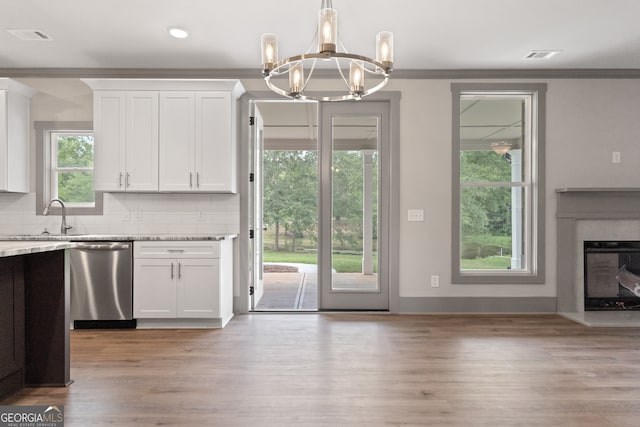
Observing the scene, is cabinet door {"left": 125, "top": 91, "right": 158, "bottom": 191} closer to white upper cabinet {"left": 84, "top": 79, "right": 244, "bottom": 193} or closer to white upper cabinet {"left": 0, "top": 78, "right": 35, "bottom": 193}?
white upper cabinet {"left": 84, "top": 79, "right": 244, "bottom": 193}

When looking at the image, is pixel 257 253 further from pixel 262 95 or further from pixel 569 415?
pixel 569 415

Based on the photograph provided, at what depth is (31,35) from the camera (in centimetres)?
372

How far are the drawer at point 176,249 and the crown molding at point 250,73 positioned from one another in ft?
6.04

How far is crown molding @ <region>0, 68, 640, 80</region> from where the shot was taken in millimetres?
4516

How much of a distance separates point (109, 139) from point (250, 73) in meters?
1.61

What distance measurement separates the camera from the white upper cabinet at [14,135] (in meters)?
4.18

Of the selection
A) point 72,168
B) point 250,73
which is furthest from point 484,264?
point 72,168

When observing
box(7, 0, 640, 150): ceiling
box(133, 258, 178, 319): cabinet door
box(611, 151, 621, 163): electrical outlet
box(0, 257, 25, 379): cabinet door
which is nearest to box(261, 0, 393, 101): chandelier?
box(7, 0, 640, 150): ceiling

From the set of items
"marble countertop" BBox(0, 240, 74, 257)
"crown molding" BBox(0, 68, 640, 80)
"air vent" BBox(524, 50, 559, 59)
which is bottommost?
"marble countertop" BBox(0, 240, 74, 257)

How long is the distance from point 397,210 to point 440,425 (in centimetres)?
271

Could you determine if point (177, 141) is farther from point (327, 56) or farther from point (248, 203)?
point (327, 56)

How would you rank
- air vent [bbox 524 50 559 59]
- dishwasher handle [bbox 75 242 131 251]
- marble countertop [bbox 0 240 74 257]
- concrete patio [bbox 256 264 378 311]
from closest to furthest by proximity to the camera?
marble countertop [bbox 0 240 74 257], dishwasher handle [bbox 75 242 131 251], air vent [bbox 524 50 559 59], concrete patio [bbox 256 264 378 311]

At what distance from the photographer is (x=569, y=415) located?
2.27 meters

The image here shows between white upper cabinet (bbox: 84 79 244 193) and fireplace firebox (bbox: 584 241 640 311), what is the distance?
406cm
